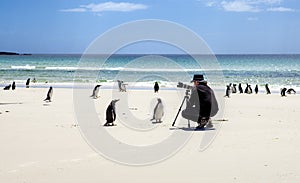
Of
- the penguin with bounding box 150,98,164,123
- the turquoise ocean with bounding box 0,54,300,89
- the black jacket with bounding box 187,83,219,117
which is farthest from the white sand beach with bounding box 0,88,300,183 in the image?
the turquoise ocean with bounding box 0,54,300,89

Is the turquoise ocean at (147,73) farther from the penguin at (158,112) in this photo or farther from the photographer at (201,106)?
the photographer at (201,106)

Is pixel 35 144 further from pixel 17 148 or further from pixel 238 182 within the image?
pixel 238 182

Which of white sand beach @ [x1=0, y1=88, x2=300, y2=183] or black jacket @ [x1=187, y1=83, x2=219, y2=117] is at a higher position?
black jacket @ [x1=187, y1=83, x2=219, y2=117]

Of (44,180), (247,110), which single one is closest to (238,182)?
(44,180)

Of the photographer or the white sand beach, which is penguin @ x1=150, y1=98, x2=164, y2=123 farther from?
the photographer

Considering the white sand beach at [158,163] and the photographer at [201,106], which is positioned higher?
the photographer at [201,106]

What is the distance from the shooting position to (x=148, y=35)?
13.0 meters

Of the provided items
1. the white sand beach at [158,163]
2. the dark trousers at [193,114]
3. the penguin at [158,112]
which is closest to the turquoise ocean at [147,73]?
the penguin at [158,112]

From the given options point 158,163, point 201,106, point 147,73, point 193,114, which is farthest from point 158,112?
point 147,73

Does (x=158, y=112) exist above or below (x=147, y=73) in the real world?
below

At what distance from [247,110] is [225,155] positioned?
340 inches

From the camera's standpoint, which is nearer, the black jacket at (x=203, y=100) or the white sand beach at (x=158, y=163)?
the white sand beach at (x=158, y=163)

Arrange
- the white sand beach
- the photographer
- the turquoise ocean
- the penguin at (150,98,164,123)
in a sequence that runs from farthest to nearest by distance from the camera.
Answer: the turquoise ocean → the penguin at (150,98,164,123) → the photographer → the white sand beach

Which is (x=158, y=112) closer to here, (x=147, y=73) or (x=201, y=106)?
(x=201, y=106)
